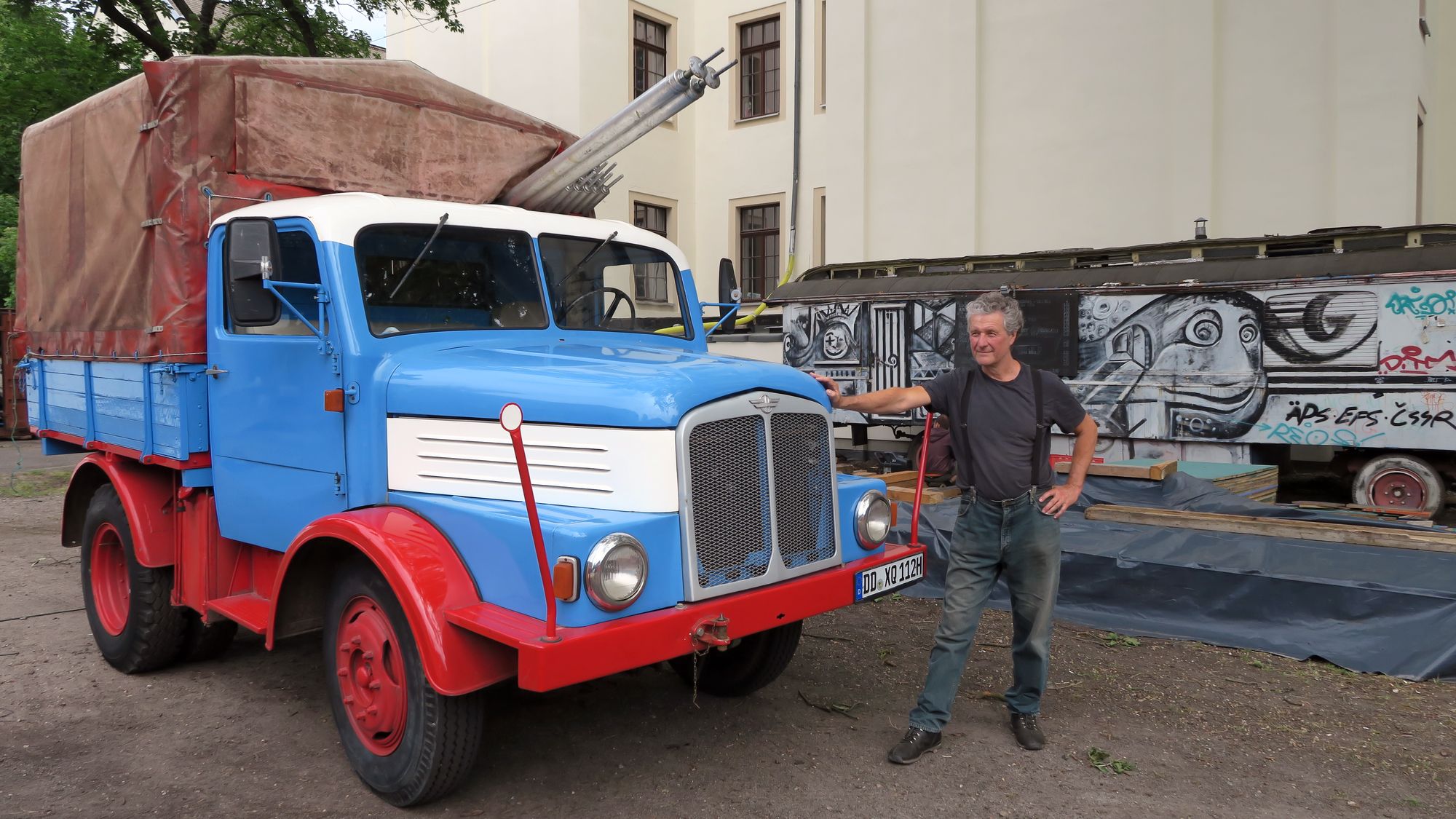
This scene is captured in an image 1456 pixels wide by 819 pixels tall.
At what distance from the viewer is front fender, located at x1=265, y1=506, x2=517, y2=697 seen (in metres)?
3.45

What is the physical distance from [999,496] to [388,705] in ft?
8.45

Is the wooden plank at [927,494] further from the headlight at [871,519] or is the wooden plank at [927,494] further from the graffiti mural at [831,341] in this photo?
the graffiti mural at [831,341]

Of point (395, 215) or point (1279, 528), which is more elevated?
point (395, 215)

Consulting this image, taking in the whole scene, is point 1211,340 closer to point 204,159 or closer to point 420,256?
point 420,256

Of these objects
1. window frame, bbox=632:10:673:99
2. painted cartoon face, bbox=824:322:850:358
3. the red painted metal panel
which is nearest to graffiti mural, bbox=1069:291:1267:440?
painted cartoon face, bbox=824:322:850:358

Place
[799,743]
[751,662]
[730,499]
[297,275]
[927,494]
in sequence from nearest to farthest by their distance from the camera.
→ 1. [730,499]
2. [297,275]
3. [799,743]
4. [751,662]
5. [927,494]

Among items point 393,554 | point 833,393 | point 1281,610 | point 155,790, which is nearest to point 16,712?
point 155,790

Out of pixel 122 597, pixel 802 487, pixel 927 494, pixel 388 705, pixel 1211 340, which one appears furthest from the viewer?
pixel 1211 340

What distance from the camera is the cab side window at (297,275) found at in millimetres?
4395

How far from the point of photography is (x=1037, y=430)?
4320 millimetres

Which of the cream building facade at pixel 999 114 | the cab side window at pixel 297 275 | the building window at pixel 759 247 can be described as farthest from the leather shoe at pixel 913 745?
the building window at pixel 759 247

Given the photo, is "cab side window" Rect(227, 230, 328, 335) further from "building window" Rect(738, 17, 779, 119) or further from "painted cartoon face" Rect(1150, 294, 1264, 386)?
"building window" Rect(738, 17, 779, 119)

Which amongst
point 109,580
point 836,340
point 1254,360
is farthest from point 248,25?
point 1254,360

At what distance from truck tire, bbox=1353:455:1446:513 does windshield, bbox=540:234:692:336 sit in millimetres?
7899
